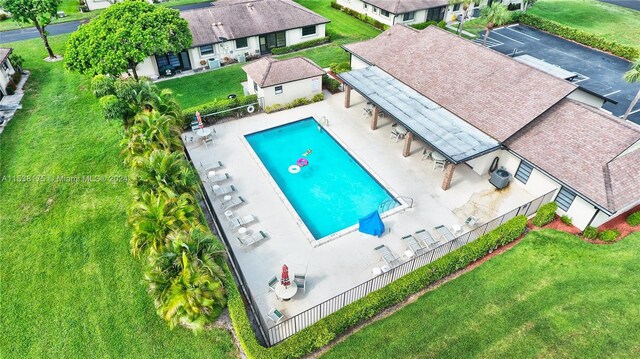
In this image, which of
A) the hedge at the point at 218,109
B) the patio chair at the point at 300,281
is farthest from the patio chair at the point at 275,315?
the hedge at the point at 218,109

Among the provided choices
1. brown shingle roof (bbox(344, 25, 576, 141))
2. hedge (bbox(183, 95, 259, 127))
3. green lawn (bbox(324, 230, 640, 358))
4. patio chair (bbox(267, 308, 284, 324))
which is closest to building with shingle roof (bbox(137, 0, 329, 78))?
hedge (bbox(183, 95, 259, 127))

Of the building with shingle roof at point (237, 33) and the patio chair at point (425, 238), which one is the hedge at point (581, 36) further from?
the patio chair at point (425, 238)

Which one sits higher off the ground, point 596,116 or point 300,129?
point 596,116

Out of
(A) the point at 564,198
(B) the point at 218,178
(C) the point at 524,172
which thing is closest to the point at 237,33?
(B) the point at 218,178

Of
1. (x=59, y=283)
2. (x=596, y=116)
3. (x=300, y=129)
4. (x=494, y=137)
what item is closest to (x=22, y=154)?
(x=59, y=283)

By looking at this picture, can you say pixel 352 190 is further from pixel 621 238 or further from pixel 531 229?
pixel 621 238

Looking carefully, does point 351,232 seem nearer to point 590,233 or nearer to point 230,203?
point 230,203
